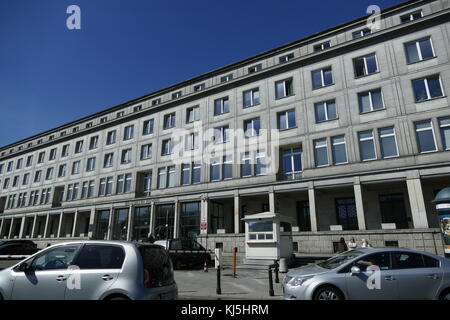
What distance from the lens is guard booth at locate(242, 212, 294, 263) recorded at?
16.0 metres

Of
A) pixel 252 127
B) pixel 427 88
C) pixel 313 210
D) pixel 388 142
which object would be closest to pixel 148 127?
pixel 252 127

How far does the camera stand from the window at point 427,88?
64.7ft

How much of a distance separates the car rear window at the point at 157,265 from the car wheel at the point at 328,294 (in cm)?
362

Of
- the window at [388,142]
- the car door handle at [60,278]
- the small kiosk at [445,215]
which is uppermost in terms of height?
the window at [388,142]

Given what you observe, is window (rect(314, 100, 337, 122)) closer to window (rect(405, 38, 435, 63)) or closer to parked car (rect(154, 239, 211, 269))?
window (rect(405, 38, 435, 63))

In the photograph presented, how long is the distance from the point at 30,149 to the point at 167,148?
31487 millimetres

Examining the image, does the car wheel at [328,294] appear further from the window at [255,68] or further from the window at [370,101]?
the window at [255,68]

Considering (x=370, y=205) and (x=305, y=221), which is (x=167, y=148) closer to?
(x=305, y=221)

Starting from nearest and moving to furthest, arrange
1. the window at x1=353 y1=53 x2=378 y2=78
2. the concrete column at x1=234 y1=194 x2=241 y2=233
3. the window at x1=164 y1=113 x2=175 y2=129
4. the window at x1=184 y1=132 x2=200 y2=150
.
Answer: the window at x1=353 y1=53 x2=378 y2=78, the concrete column at x1=234 y1=194 x2=241 y2=233, the window at x1=184 y1=132 x2=200 y2=150, the window at x1=164 y1=113 x2=175 y2=129

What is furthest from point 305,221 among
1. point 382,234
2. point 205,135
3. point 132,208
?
point 132,208

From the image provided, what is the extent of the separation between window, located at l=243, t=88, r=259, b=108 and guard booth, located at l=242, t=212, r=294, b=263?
45.0ft

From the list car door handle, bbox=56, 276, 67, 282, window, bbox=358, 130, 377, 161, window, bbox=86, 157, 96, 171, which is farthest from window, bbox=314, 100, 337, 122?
window, bbox=86, 157, 96, 171

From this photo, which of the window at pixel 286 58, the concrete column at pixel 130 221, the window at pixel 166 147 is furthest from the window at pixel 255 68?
the concrete column at pixel 130 221

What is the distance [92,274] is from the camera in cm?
528
